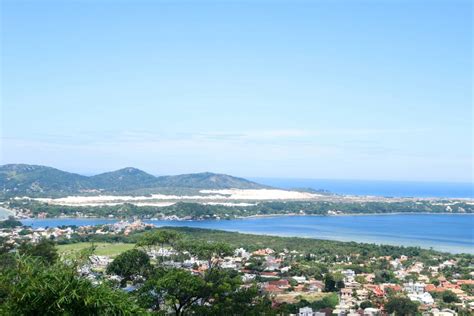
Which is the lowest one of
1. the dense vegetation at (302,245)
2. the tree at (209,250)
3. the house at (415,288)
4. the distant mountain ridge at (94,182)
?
the house at (415,288)

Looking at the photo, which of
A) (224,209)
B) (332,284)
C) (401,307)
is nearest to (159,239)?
(401,307)

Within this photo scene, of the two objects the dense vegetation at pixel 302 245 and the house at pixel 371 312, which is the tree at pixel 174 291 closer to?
the house at pixel 371 312

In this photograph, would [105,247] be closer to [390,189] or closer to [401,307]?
[401,307]

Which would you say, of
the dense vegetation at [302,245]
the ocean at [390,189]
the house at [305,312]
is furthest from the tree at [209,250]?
the ocean at [390,189]

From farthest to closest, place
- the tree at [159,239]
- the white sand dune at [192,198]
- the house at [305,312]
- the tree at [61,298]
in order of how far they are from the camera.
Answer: the white sand dune at [192,198] → the house at [305,312] → the tree at [159,239] → the tree at [61,298]

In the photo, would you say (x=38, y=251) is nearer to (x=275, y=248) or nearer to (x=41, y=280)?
(x=41, y=280)
